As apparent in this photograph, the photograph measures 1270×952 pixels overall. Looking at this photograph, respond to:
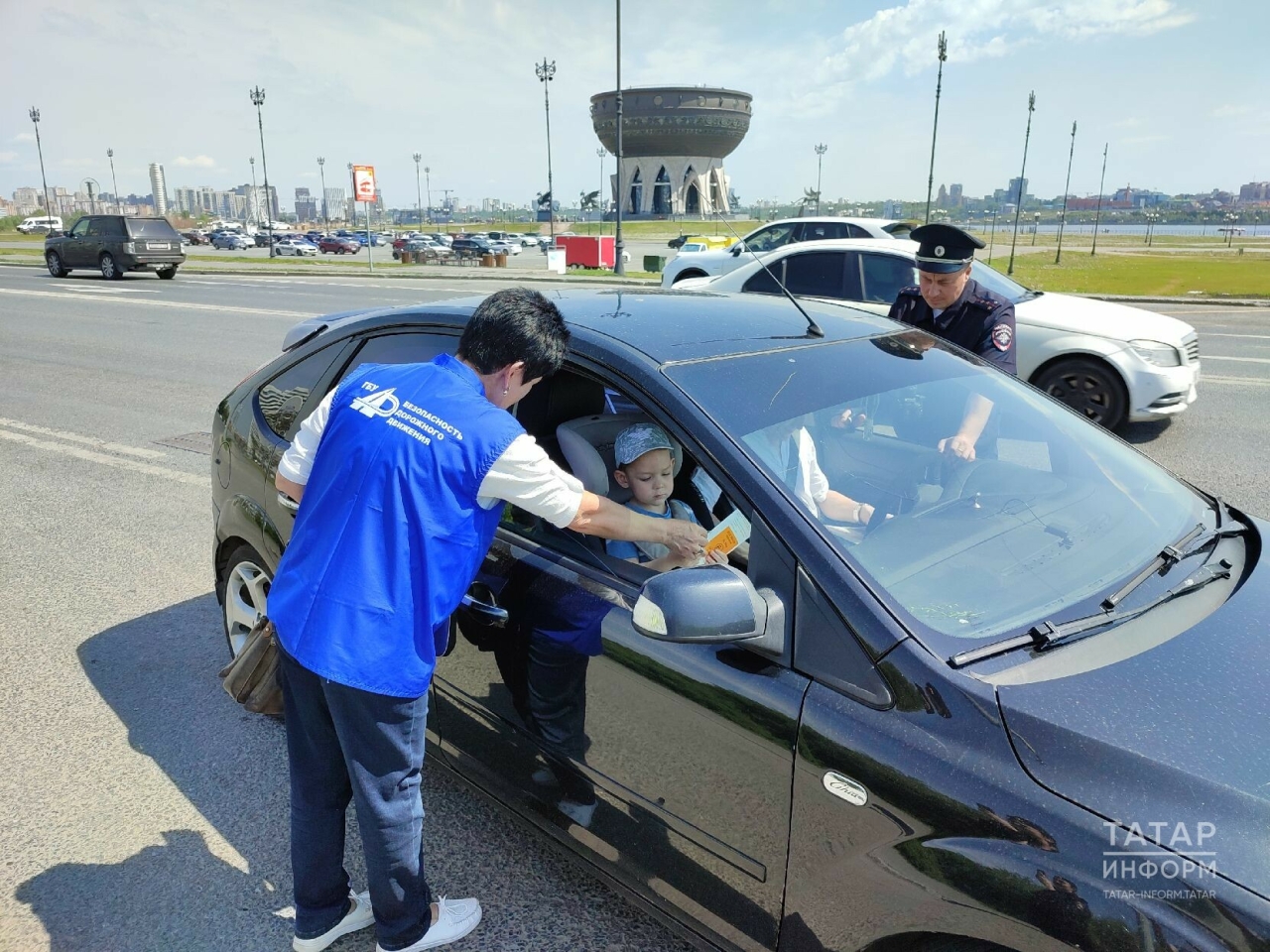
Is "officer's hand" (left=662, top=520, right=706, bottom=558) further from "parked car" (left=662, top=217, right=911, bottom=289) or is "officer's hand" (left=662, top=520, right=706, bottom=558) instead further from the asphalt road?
"parked car" (left=662, top=217, right=911, bottom=289)

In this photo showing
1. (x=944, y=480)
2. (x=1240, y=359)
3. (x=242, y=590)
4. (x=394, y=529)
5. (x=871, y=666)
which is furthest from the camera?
(x=1240, y=359)

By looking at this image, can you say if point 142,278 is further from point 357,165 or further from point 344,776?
point 344,776

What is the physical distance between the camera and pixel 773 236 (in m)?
15.0

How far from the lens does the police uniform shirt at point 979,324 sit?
172 inches

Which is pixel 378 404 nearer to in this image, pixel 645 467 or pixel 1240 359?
pixel 645 467

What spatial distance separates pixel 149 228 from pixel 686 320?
27858 mm

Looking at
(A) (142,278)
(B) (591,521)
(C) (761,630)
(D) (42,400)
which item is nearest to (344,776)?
(B) (591,521)

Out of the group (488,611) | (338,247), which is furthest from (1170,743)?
(338,247)

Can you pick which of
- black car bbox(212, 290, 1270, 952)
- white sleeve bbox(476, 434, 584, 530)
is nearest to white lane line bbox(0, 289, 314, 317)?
black car bbox(212, 290, 1270, 952)

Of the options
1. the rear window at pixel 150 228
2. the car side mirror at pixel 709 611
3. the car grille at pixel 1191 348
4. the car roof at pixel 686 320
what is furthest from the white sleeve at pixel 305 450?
the rear window at pixel 150 228

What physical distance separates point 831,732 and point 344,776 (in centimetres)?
129

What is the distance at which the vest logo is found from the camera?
6.66ft

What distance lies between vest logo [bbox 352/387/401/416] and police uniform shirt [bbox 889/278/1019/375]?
118 inches

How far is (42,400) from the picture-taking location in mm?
9648
